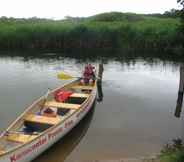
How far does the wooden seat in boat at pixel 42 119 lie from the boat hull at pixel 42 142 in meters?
0.38

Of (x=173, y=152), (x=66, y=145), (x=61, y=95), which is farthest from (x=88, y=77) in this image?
(x=173, y=152)

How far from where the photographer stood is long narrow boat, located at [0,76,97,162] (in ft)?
28.9

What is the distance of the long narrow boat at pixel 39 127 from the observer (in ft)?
28.9

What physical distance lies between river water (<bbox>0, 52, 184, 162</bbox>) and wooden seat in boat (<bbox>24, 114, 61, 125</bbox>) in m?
0.84

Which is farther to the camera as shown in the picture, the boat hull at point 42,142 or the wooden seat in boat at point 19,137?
the wooden seat in boat at point 19,137

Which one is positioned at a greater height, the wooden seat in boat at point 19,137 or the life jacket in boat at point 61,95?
the life jacket in boat at point 61,95

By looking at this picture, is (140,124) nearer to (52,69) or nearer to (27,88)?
(27,88)

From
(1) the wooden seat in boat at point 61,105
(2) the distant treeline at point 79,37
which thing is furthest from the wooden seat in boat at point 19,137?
(2) the distant treeline at point 79,37

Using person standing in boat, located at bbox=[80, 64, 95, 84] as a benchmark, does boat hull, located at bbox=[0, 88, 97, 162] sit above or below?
below

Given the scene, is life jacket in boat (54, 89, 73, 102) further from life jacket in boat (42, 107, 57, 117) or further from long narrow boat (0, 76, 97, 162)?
life jacket in boat (42, 107, 57, 117)

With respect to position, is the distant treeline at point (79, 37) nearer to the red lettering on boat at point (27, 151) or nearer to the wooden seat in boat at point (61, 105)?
the wooden seat in boat at point (61, 105)

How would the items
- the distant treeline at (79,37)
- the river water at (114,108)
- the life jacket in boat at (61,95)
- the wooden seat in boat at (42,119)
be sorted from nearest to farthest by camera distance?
the wooden seat in boat at (42,119) < the river water at (114,108) < the life jacket in boat at (61,95) < the distant treeline at (79,37)

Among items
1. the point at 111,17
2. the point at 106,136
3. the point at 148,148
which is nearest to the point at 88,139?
the point at 106,136

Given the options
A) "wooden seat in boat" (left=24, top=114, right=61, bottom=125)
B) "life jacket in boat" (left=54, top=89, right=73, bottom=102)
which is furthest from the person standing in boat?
"wooden seat in boat" (left=24, top=114, right=61, bottom=125)
